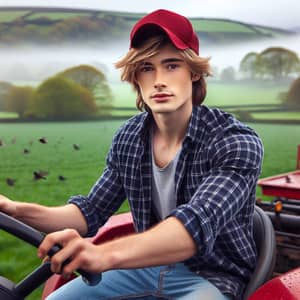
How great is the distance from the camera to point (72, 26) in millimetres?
4855

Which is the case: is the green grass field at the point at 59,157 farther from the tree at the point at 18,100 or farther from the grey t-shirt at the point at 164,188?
the grey t-shirt at the point at 164,188

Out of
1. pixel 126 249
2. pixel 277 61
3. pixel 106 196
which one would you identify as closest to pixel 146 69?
pixel 106 196

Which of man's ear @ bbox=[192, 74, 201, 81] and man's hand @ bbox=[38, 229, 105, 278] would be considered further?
man's ear @ bbox=[192, 74, 201, 81]

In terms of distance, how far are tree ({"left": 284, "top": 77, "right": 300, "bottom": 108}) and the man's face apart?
4142 mm

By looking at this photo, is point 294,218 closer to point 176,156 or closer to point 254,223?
point 254,223

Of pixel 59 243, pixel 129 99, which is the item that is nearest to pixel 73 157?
pixel 129 99

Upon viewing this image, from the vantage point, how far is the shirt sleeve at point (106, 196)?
1.46m

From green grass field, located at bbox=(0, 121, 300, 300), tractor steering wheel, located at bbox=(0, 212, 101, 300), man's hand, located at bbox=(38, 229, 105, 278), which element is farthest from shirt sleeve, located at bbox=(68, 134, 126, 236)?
green grass field, located at bbox=(0, 121, 300, 300)

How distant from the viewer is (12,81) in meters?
4.64

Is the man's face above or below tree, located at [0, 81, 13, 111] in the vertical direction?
above

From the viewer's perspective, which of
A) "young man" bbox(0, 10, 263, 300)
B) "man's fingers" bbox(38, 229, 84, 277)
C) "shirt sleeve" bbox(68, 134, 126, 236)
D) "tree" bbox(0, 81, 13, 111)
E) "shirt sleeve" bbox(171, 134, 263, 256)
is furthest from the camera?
"tree" bbox(0, 81, 13, 111)

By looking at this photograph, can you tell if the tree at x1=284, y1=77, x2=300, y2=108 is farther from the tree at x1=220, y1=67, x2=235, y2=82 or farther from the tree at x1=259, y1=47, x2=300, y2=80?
the tree at x1=220, y1=67, x2=235, y2=82

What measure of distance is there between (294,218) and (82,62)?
10.9 ft

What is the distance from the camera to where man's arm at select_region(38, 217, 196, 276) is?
0.83 m
